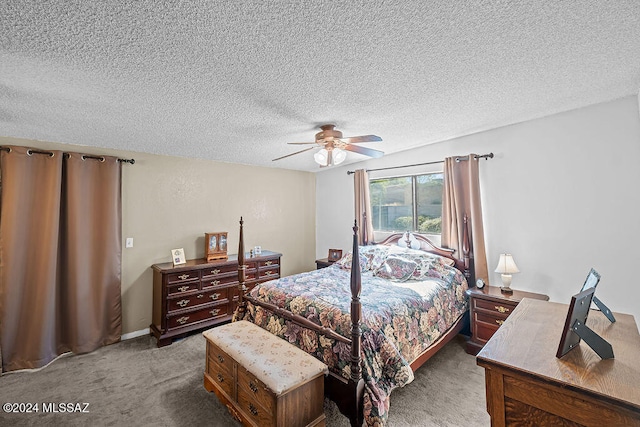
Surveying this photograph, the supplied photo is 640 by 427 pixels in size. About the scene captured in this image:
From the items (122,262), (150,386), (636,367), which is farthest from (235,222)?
(636,367)

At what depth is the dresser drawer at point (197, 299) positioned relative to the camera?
129 inches

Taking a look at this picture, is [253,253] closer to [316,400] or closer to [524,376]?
[316,400]

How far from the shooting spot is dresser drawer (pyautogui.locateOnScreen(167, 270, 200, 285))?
3256 millimetres

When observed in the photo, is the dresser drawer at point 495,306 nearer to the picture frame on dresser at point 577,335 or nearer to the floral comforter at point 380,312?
the floral comforter at point 380,312

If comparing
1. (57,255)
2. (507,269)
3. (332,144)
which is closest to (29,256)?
(57,255)

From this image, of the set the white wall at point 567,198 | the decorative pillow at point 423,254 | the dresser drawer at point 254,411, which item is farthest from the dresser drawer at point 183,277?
the white wall at point 567,198

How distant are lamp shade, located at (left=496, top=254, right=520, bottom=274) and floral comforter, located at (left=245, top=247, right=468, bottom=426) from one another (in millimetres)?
478

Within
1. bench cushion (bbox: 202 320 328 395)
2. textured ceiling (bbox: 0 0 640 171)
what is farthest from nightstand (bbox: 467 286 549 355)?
Result: bench cushion (bbox: 202 320 328 395)

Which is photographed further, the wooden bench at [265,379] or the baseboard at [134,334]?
the baseboard at [134,334]

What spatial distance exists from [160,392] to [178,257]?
1666 millimetres

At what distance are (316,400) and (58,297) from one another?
309 cm

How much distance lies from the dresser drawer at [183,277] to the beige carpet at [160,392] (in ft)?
2.57

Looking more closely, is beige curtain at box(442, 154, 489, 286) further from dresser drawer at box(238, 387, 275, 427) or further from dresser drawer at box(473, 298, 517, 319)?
dresser drawer at box(238, 387, 275, 427)

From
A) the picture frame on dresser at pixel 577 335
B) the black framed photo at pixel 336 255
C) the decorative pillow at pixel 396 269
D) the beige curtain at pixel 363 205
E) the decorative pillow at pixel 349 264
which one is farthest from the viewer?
the black framed photo at pixel 336 255
